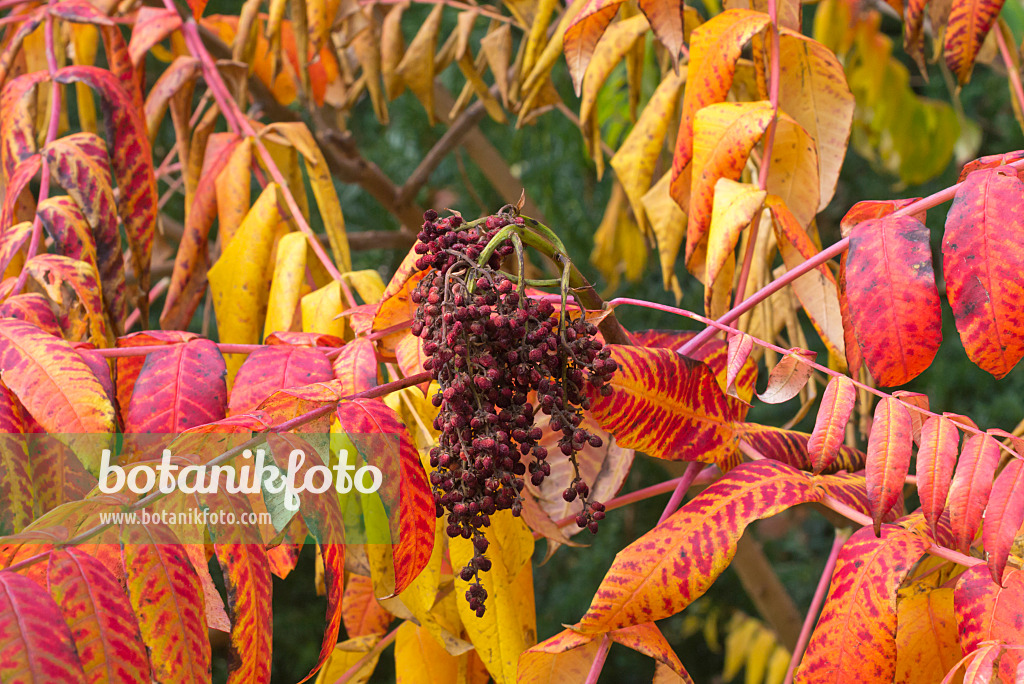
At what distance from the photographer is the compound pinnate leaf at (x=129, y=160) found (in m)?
0.55

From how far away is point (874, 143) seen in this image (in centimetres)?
158

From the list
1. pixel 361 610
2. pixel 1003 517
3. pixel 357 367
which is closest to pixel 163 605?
pixel 357 367

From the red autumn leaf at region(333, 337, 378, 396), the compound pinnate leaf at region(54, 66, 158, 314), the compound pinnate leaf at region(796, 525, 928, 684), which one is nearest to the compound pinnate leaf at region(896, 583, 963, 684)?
the compound pinnate leaf at region(796, 525, 928, 684)

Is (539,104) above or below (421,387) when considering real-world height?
above

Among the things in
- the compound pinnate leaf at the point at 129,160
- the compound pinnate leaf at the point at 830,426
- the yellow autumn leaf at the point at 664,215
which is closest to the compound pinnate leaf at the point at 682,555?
the compound pinnate leaf at the point at 830,426

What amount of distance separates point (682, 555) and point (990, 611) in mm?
132

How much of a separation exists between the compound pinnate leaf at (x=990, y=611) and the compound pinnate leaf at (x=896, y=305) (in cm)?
10

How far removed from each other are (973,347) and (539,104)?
55 cm

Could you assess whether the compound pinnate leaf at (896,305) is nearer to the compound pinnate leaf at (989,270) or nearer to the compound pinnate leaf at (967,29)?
the compound pinnate leaf at (989,270)

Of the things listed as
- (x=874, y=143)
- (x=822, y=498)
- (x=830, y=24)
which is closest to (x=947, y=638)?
(x=822, y=498)

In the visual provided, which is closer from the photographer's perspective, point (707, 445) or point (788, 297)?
point (707, 445)

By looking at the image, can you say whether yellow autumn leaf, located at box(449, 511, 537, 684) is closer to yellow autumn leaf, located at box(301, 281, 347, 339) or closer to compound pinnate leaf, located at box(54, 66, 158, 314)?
yellow autumn leaf, located at box(301, 281, 347, 339)

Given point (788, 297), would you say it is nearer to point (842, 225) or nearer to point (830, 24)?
point (842, 225)

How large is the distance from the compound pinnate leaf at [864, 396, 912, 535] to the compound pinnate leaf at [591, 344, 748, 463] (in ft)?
0.28
